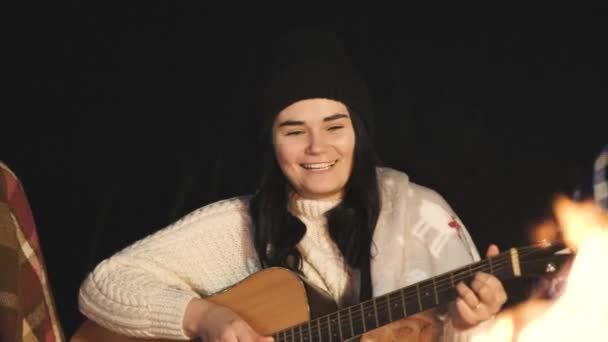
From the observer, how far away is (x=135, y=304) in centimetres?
169

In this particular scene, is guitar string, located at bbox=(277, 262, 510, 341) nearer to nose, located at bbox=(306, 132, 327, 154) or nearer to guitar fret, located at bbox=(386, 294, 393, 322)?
guitar fret, located at bbox=(386, 294, 393, 322)

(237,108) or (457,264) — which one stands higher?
(237,108)

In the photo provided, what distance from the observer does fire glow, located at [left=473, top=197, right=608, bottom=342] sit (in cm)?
118

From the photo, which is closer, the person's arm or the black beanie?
the person's arm

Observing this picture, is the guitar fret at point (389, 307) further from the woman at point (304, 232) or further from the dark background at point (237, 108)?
the dark background at point (237, 108)

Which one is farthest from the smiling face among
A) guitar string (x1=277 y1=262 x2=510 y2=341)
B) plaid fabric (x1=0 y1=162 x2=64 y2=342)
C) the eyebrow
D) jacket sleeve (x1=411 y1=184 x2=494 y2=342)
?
plaid fabric (x1=0 y1=162 x2=64 y2=342)

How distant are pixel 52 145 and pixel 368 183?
113 cm

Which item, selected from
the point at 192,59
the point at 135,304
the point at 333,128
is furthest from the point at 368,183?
the point at 192,59

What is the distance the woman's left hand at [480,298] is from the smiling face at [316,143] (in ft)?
1.46

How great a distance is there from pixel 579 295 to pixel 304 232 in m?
0.66

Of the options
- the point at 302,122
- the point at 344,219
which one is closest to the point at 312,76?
the point at 302,122

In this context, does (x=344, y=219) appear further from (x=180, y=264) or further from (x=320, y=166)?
(x=180, y=264)

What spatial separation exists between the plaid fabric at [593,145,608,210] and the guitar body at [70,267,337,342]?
60 cm

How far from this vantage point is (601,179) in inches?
63.4
